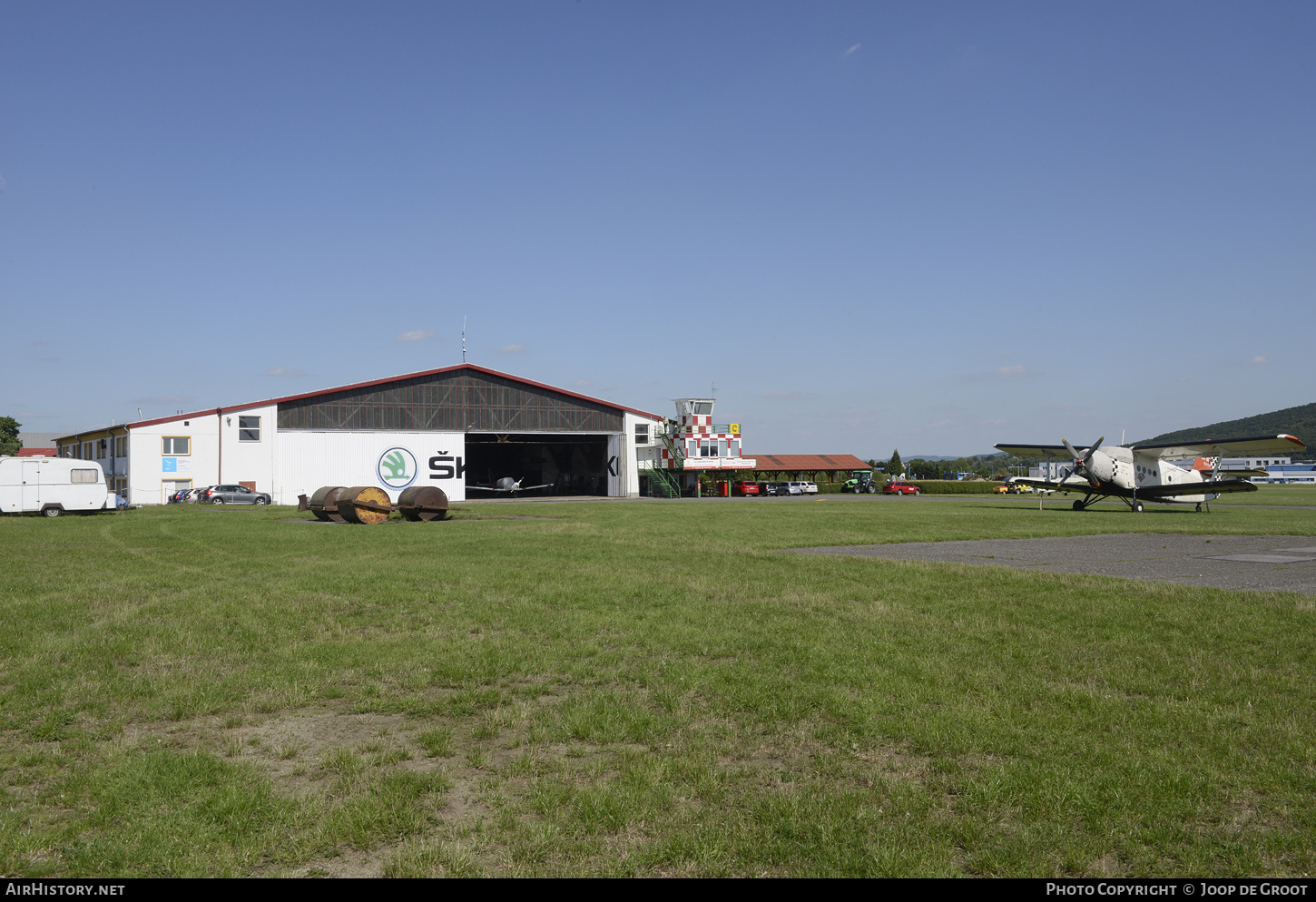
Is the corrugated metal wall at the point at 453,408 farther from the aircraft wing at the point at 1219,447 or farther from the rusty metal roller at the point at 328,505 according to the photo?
the aircraft wing at the point at 1219,447

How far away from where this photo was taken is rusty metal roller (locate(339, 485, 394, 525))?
27156 millimetres

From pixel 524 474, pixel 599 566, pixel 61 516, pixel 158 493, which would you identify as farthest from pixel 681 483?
pixel 599 566

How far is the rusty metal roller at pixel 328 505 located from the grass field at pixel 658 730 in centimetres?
1710

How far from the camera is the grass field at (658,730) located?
148 inches

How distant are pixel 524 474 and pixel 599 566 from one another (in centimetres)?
5848

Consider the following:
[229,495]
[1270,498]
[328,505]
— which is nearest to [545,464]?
[229,495]

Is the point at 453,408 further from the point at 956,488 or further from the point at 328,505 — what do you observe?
the point at 956,488

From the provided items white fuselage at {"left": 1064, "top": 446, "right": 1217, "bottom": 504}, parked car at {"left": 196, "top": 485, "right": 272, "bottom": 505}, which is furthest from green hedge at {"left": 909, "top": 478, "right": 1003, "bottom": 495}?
parked car at {"left": 196, "top": 485, "right": 272, "bottom": 505}

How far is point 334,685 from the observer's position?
6602 millimetres

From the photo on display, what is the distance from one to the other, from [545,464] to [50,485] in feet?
138

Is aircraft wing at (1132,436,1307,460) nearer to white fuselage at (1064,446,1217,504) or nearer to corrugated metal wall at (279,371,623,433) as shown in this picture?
white fuselage at (1064,446,1217,504)

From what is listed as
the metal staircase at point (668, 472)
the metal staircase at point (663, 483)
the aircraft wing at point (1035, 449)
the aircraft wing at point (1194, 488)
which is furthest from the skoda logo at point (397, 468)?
the aircraft wing at point (1194, 488)

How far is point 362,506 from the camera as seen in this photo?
1072 inches

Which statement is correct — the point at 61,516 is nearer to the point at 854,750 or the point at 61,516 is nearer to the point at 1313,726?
the point at 854,750
